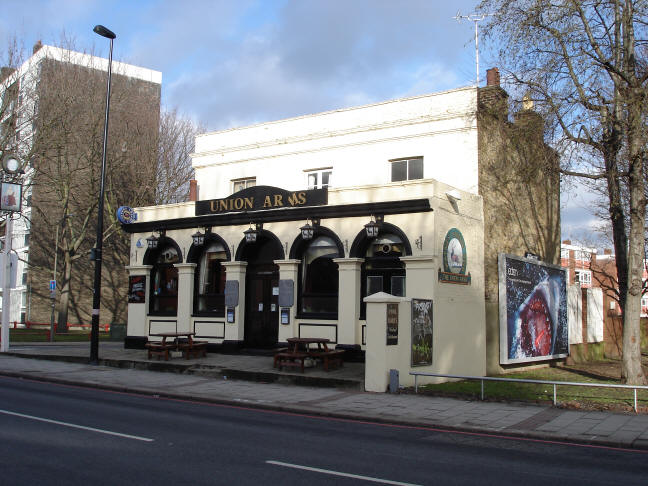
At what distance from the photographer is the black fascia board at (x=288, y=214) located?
56.4 feet

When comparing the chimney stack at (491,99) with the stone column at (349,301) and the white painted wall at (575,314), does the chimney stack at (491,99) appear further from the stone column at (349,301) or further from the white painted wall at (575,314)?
the white painted wall at (575,314)

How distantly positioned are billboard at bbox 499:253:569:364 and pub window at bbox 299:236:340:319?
555 cm

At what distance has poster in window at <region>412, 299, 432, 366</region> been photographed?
1527cm

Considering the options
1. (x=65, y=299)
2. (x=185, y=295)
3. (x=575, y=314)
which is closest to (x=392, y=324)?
(x=185, y=295)

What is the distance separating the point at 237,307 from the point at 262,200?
12.0ft

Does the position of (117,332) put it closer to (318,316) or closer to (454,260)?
(318,316)

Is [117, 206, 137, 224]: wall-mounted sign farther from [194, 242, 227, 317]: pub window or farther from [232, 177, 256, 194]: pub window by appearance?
[232, 177, 256, 194]: pub window

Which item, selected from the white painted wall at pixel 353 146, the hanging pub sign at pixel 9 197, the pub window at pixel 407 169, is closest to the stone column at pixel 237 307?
the white painted wall at pixel 353 146

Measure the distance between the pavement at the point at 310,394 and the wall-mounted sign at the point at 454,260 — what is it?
3604 mm

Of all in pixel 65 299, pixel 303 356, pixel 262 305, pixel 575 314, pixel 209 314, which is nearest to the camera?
pixel 303 356

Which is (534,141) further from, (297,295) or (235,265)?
(235,265)

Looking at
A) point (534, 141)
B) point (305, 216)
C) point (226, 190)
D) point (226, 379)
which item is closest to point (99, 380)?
point (226, 379)

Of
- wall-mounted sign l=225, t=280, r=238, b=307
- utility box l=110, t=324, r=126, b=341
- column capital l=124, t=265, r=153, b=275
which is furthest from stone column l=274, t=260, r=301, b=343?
utility box l=110, t=324, r=126, b=341

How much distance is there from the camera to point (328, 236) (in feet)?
62.2
